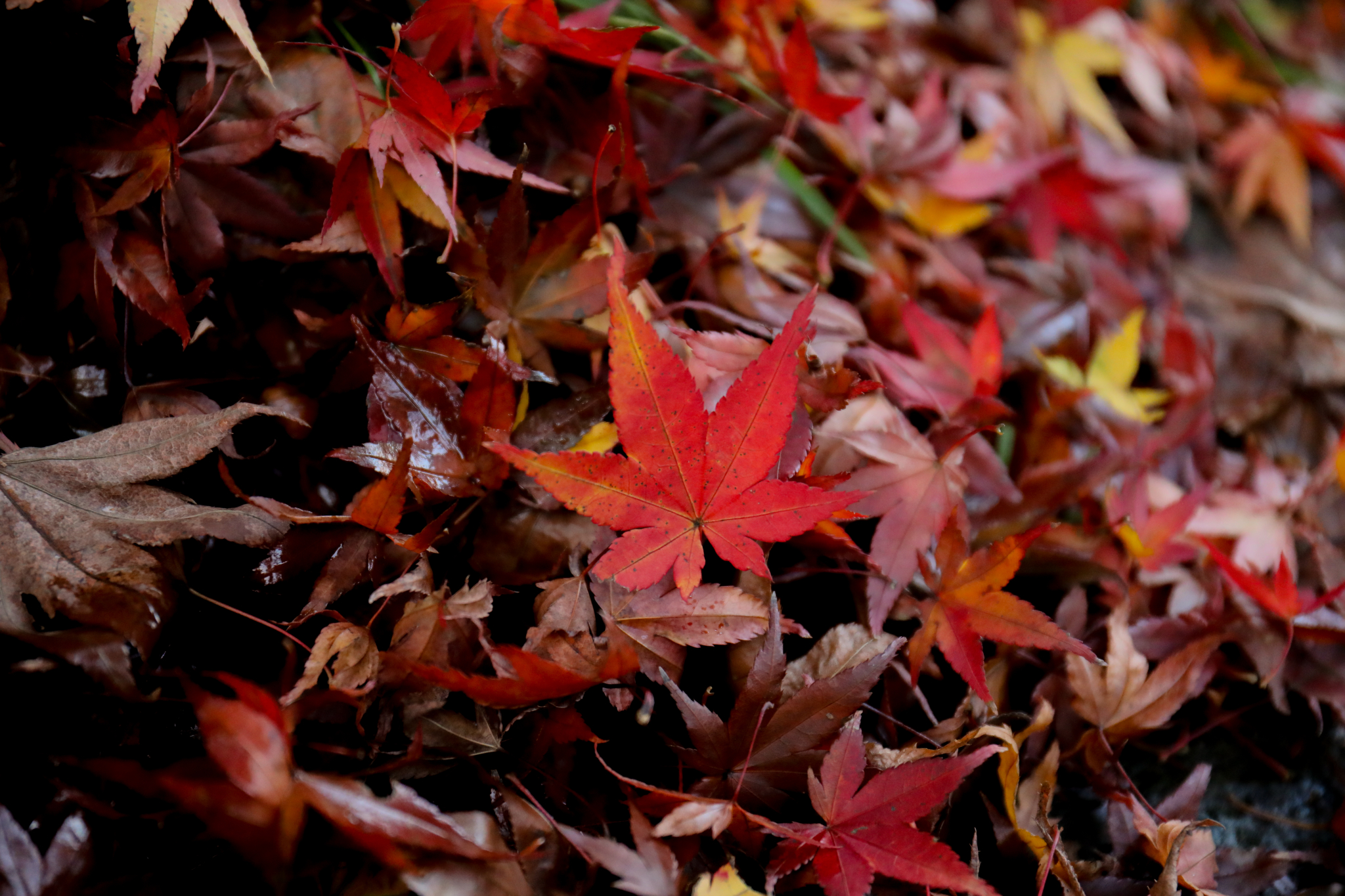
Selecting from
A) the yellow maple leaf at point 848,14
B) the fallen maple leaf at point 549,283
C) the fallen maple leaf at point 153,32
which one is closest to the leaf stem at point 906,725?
the fallen maple leaf at point 549,283

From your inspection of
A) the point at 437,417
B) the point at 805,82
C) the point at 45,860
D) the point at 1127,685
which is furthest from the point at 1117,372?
the point at 45,860

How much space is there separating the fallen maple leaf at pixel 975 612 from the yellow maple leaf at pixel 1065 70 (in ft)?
3.11

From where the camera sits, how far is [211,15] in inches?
29.7

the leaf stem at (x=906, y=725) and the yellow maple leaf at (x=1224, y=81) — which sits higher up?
the yellow maple leaf at (x=1224, y=81)

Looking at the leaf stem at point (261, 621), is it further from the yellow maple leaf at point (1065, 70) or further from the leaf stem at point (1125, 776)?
the yellow maple leaf at point (1065, 70)

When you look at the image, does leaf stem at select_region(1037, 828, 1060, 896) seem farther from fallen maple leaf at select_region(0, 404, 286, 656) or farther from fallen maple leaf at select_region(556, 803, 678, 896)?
fallen maple leaf at select_region(0, 404, 286, 656)

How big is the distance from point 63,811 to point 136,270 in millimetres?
451

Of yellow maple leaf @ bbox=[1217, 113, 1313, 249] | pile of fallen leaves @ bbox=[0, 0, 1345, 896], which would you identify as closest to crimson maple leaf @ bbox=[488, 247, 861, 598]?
pile of fallen leaves @ bbox=[0, 0, 1345, 896]

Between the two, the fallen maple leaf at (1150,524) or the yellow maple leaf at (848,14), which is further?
the yellow maple leaf at (848,14)

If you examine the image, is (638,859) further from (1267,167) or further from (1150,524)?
(1267,167)

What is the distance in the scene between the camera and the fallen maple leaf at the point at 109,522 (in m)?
0.57

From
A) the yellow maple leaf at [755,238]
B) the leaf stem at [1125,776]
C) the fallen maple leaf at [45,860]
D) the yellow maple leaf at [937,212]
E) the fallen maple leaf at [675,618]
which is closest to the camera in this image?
the fallen maple leaf at [45,860]

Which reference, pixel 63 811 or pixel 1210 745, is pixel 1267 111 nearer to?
pixel 1210 745

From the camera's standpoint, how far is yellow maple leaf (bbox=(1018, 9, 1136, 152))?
1.30 meters
